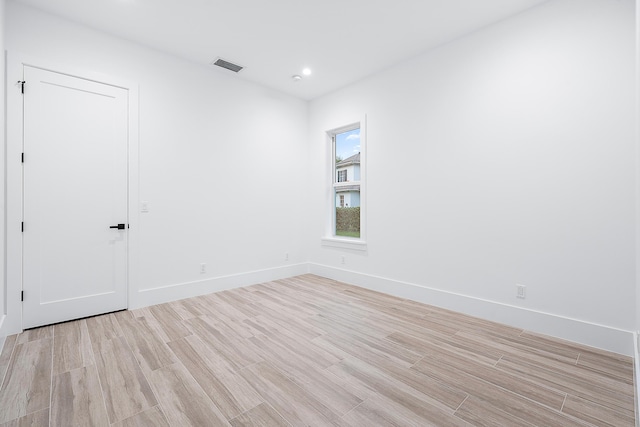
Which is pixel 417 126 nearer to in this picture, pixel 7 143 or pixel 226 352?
pixel 226 352

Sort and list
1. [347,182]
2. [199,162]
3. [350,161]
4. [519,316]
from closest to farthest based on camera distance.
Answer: [519,316] < [199,162] < [347,182] < [350,161]

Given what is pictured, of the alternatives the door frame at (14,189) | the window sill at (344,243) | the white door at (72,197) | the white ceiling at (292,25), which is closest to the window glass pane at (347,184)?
the window sill at (344,243)

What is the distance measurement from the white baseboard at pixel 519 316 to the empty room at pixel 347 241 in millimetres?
20

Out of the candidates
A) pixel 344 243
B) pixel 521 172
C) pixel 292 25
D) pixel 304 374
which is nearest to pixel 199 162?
pixel 292 25

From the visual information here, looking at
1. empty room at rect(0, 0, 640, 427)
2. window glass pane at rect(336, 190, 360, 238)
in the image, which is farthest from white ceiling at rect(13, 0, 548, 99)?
window glass pane at rect(336, 190, 360, 238)

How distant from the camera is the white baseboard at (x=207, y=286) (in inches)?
128

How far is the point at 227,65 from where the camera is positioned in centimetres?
376

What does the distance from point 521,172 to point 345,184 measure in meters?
2.34

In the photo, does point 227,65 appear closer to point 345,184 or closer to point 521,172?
point 345,184

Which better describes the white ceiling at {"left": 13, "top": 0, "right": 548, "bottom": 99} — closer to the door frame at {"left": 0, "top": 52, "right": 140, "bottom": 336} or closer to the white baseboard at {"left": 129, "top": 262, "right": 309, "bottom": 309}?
the door frame at {"left": 0, "top": 52, "right": 140, "bottom": 336}

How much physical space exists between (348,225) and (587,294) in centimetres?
291

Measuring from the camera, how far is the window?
176 inches

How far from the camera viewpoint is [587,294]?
2359 millimetres

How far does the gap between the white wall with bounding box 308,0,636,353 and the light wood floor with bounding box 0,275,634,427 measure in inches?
15.0
